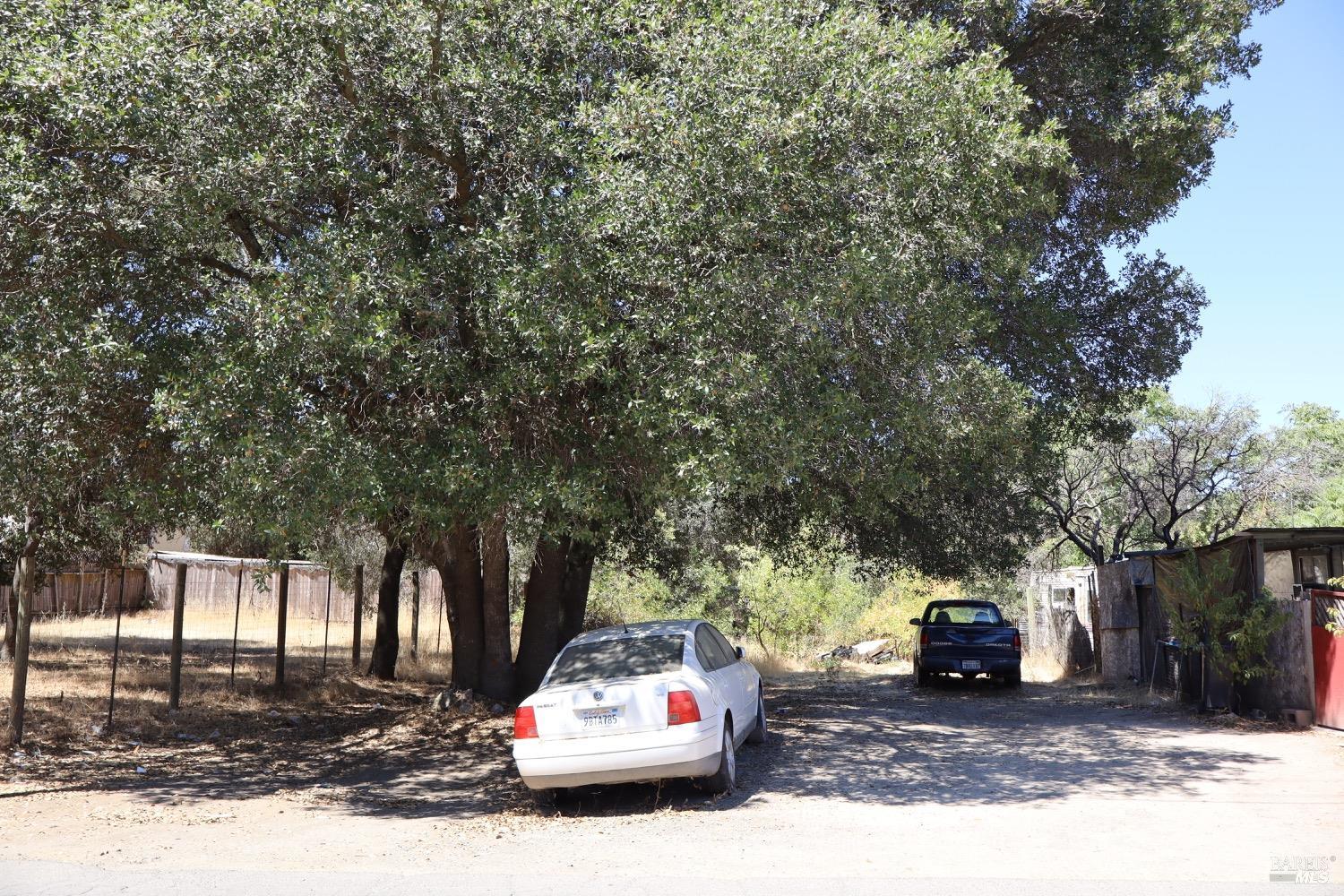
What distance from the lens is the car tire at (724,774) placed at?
9328 millimetres

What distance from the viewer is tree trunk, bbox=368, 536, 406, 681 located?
1981 centimetres

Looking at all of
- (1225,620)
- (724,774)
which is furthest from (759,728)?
(1225,620)

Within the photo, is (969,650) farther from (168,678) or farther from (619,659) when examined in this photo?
(168,678)

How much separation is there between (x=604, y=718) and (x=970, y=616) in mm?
13114

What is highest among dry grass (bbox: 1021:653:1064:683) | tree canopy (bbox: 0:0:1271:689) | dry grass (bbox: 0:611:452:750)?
tree canopy (bbox: 0:0:1271:689)

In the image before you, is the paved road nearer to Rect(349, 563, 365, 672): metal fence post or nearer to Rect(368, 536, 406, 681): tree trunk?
Rect(349, 563, 365, 672): metal fence post

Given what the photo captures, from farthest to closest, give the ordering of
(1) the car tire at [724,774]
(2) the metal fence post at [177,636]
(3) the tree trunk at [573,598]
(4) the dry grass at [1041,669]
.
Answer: (4) the dry grass at [1041,669] → (3) the tree trunk at [573,598] → (2) the metal fence post at [177,636] → (1) the car tire at [724,774]

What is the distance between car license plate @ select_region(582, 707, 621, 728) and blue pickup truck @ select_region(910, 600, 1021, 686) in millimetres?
10930

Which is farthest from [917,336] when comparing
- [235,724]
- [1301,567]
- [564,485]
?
[1301,567]

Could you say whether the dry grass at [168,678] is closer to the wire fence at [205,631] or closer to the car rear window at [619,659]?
the wire fence at [205,631]

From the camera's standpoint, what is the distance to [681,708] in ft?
29.0

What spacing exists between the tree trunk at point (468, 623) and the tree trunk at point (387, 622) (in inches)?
171

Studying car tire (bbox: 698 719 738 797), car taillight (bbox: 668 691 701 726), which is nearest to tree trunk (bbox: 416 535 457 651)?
car tire (bbox: 698 719 738 797)

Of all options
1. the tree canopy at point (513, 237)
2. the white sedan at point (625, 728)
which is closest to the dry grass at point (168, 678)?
the tree canopy at point (513, 237)
